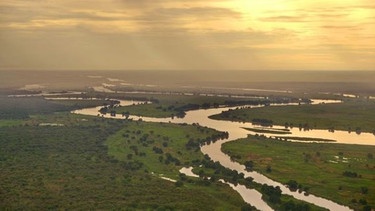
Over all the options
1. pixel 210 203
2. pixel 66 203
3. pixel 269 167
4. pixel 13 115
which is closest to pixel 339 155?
pixel 269 167

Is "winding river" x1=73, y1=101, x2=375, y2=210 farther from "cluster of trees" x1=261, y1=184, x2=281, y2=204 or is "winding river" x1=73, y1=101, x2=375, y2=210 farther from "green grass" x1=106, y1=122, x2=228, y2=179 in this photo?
"green grass" x1=106, y1=122, x2=228, y2=179

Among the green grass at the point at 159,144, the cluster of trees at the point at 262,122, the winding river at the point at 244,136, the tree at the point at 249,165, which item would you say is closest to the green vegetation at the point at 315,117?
the cluster of trees at the point at 262,122

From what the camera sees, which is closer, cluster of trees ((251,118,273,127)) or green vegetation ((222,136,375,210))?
green vegetation ((222,136,375,210))

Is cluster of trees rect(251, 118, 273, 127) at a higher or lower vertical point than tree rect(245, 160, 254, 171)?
higher

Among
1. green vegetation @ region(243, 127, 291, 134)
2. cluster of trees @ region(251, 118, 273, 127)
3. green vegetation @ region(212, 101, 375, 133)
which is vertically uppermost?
green vegetation @ region(212, 101, 375, 133)

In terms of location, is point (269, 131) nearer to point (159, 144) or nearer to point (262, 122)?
point (262, 122)

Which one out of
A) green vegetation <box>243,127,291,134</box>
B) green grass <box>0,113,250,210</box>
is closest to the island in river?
green grass <box>0,113,250,210</box>

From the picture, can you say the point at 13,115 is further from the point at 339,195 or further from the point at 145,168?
the point at 339,195
